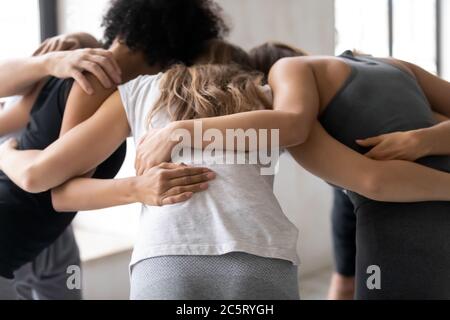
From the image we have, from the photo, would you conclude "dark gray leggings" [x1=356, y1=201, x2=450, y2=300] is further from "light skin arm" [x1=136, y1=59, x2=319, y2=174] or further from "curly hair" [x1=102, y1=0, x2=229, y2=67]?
"curly hair" [x1=102, y1=0, x2=229, y2=67]

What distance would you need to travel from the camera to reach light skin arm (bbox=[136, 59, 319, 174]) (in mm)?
791

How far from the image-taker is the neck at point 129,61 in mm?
1009

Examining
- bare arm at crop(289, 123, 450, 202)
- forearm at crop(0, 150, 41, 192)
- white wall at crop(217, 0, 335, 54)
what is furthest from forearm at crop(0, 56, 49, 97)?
white wall at crop(217, 0, 335, 54)

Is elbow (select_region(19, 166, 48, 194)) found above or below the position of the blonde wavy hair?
below

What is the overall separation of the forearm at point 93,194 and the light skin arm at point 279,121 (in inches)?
1.5

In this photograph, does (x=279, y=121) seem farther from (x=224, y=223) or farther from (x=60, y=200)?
(x=60, y=200)

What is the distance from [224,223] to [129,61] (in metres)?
0.41

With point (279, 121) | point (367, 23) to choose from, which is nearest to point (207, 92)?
point (279, 121)

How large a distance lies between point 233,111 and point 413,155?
0.91ft

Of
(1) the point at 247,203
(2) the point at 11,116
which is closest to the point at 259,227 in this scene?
(1) the point at 247,203

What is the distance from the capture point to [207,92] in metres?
0.84

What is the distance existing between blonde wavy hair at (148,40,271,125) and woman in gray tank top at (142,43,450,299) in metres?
0.04

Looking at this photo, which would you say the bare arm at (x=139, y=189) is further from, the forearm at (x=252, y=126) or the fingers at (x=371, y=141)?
the fingers at (x=371, y=141)
